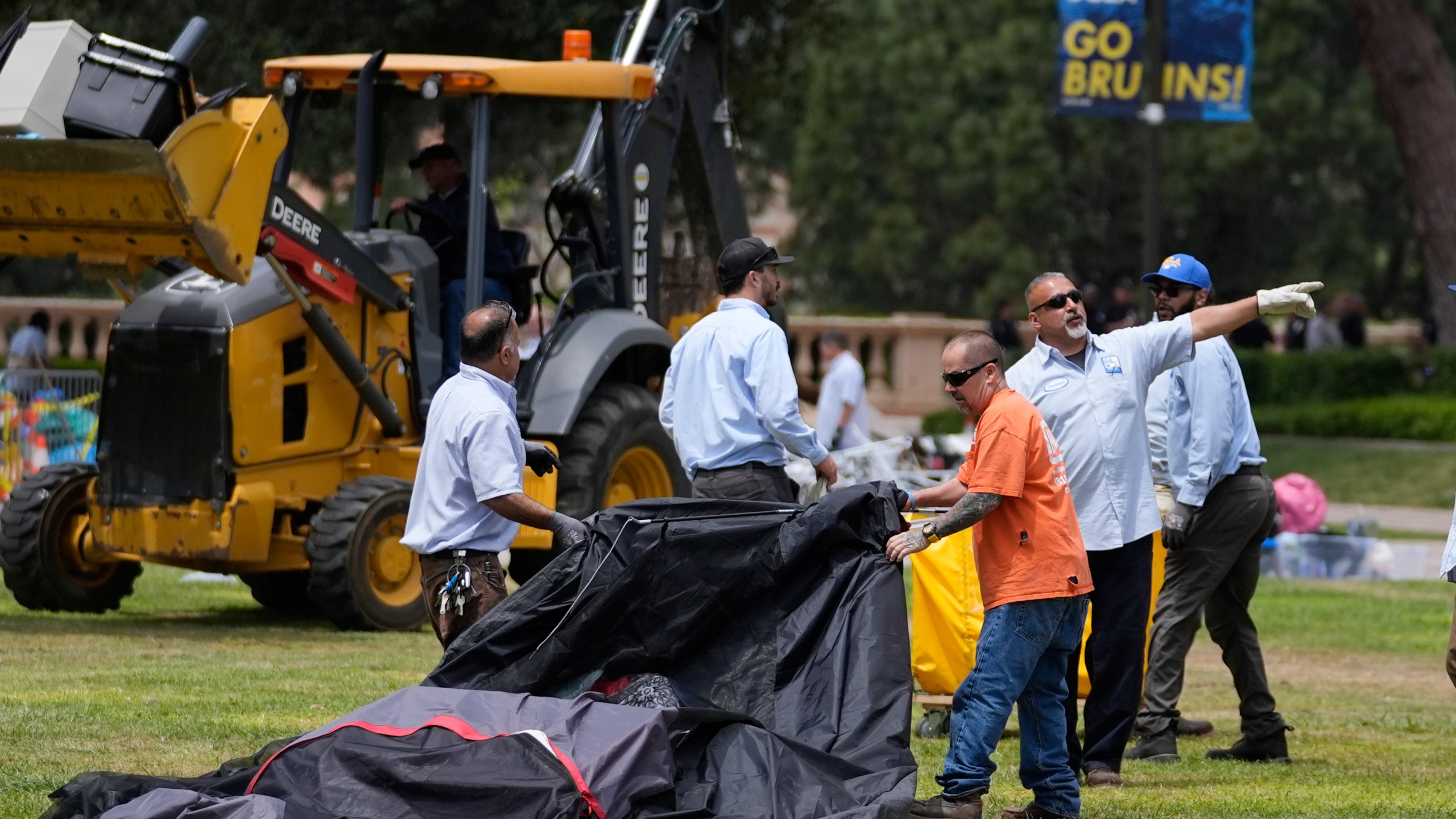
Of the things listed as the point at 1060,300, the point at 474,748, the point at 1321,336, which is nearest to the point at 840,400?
the point at 1060,300

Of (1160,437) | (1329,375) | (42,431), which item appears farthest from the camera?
(1329,375)

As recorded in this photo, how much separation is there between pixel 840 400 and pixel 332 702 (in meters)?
10.1

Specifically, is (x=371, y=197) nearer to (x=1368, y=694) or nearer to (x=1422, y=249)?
(x=1368, y=694)

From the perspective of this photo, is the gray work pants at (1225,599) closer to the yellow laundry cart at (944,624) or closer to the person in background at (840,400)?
the yellow laundry cart at (944,624)

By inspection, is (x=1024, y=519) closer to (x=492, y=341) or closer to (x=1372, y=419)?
(x=492, y=341)

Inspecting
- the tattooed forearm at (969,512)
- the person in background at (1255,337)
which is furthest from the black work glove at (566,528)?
the person in background at (1255,337)

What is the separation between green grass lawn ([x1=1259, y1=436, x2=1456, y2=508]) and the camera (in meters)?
24.3

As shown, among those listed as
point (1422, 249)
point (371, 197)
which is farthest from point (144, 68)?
point (1422, 249)

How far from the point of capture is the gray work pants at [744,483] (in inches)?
331

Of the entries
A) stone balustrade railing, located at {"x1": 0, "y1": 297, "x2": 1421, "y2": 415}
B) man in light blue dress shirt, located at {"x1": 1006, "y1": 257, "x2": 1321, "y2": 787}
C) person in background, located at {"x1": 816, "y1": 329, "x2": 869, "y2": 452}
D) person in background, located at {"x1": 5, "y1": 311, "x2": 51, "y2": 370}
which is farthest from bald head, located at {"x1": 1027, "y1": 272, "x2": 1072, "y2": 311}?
stone balustrade railing, located at {"x1": 0, "y1": 297, "x2": 1421, "y2": 415}

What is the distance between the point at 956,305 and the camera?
44.4 metres

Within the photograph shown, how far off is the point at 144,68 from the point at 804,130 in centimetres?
3569

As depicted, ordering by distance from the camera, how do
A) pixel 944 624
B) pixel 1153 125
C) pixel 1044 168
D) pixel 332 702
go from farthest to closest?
pixel 1044 168 < pixel 1153 125 < pixel 944 624 < pixel 332 702

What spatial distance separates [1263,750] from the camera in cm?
845
